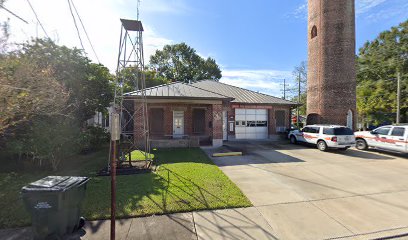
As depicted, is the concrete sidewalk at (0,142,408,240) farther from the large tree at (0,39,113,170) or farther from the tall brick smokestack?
the tall brick smokestack

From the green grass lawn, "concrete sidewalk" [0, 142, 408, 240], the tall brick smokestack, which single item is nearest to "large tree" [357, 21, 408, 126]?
the tall brick smokestack

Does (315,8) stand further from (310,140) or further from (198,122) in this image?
(198,122)

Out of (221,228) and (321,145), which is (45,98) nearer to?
(221,228)

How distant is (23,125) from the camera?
25.4ft

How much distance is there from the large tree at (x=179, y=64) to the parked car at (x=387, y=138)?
35090 mm

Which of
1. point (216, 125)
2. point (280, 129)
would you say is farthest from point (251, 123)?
point (216, 125)

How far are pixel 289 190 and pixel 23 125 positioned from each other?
31.9 ft

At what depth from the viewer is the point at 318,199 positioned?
550 cm

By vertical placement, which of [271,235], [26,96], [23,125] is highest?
[26,96]

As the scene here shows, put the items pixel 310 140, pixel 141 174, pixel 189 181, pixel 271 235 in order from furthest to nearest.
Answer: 1. pixel 310 140
2. pixel 141 174
3. pixel 189 181
4. pixel 271 235

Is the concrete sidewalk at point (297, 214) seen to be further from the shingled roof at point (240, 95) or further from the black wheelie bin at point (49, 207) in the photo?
the shingled roof at point (240, 95)

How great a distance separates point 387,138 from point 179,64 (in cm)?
3909

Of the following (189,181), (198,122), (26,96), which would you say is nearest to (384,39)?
(198,122)


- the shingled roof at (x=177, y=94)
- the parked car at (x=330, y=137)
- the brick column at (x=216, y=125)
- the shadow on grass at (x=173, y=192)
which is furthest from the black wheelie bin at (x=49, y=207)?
the parked car at (x=330, y=137)
